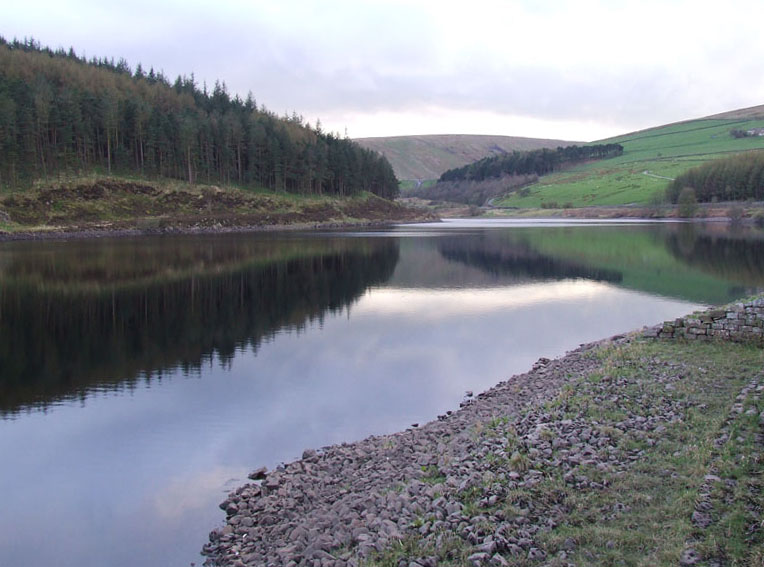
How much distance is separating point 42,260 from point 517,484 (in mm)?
49781

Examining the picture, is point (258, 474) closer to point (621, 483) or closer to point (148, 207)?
point (621, 483)

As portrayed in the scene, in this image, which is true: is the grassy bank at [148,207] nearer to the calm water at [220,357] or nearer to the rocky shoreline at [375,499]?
the calm water at [220,357]

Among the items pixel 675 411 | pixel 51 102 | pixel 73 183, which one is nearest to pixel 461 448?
pixel 675 411

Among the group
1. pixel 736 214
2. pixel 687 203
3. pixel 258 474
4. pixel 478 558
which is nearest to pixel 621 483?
pixel 478 558

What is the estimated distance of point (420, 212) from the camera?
147500mm

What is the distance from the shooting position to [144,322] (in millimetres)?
28156

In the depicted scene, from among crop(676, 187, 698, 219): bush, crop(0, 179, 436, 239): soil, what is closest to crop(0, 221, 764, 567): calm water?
crop(0, 179, 436, 239): soil

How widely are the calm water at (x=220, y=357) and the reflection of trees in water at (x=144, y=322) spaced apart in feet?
0.47

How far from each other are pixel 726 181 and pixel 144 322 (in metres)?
145

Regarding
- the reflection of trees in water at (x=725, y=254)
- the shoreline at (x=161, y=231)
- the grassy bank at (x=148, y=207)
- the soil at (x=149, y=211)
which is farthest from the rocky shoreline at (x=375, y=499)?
the grassy bank at (x=148, y=207)

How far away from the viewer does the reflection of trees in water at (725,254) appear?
4409 centimetres

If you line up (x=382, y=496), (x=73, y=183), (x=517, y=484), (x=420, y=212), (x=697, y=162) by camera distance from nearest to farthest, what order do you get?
Result: (x=517, y=484) < (x=382, y=496) < (x=73, y=183) < (x=420, y=212) < (x=697, y=162)

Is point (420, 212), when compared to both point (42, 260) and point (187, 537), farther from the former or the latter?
point (187, 537)

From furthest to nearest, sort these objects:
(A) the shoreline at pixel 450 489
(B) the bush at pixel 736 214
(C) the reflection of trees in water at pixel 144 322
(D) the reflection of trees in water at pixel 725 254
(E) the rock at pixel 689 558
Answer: (B) the bush at pixel 736 214, (D) the reflection of trees in water at pixel 725 254, (C) the reflection of trees in water at pixel 144 322, (A) the shoreline at pixel 450 489, (E) the rock at pixel 689 558
